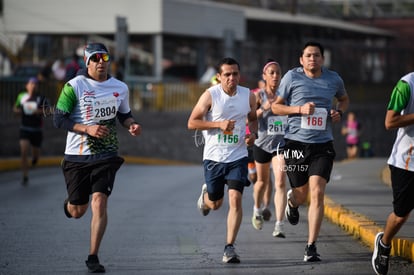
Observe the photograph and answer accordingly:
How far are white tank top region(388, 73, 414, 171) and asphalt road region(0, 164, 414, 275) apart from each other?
3.76 feet

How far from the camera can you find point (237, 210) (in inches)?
395

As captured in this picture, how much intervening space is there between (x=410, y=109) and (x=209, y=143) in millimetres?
2435

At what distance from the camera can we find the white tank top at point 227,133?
10.3 meters

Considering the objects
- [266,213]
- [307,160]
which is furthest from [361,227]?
[266,213]

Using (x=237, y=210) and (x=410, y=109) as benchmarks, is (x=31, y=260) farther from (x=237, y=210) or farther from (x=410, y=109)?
(x=410, y=109)

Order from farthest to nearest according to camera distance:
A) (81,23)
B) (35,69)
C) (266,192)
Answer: (81,23)
(35,69)
(266,192)

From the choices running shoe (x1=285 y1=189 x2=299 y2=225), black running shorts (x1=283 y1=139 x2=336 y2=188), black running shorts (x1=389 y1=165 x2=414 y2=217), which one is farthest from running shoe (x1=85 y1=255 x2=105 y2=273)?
black running shorts (x1=389 y1=165 x2=414 y2=217)

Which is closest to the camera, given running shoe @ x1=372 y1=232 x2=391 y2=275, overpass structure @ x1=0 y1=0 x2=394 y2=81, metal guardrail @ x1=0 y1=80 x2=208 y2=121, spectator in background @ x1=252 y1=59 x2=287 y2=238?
running shoe @ x1=372 y1=232 x2=391 y2=275

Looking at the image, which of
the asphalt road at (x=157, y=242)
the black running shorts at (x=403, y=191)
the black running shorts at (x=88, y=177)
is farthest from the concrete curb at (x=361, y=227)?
the black running shorts at (x=88, y=177)

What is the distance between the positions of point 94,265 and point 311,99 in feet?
8.98

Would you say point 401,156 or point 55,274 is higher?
point 401,156

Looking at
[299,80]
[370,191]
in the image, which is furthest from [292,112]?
[370,191]

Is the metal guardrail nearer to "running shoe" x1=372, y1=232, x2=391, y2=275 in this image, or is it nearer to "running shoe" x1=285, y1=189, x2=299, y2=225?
"running shoe" x1=285, y1=189, x2=299, y2=225

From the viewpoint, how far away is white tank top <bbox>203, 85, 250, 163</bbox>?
10.3 m
